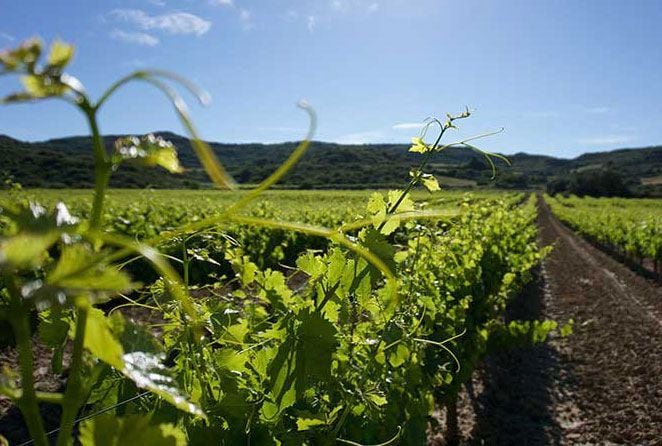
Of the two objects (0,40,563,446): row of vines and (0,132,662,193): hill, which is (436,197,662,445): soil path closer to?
(0,40,563,446): row of vines

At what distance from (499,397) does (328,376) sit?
5.88m

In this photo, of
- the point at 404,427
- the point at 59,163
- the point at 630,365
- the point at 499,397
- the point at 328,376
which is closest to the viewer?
the point at 328,376

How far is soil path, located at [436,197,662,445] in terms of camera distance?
5.73 m

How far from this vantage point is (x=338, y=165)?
11944cm

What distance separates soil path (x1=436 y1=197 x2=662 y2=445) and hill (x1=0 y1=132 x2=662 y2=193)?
6122 millimetres

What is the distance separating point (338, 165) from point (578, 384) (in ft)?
372

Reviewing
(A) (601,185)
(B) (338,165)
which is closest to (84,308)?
(A) (601,185)

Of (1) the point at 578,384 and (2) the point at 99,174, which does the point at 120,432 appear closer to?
(2) the point at 99,174

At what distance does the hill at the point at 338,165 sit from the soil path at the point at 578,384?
612 centimetres

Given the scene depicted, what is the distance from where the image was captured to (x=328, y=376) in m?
1.29

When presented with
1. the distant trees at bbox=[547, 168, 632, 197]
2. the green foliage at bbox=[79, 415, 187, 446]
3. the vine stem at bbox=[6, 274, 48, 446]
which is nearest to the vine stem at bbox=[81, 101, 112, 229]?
the vine stem at bbox=[6, 274, 48, 446]

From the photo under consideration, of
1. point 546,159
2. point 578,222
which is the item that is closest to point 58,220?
point 578,222

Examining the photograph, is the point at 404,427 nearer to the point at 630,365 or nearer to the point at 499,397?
the point at 499,397

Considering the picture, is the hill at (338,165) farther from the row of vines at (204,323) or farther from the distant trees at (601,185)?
the distant trees at (601,185)
